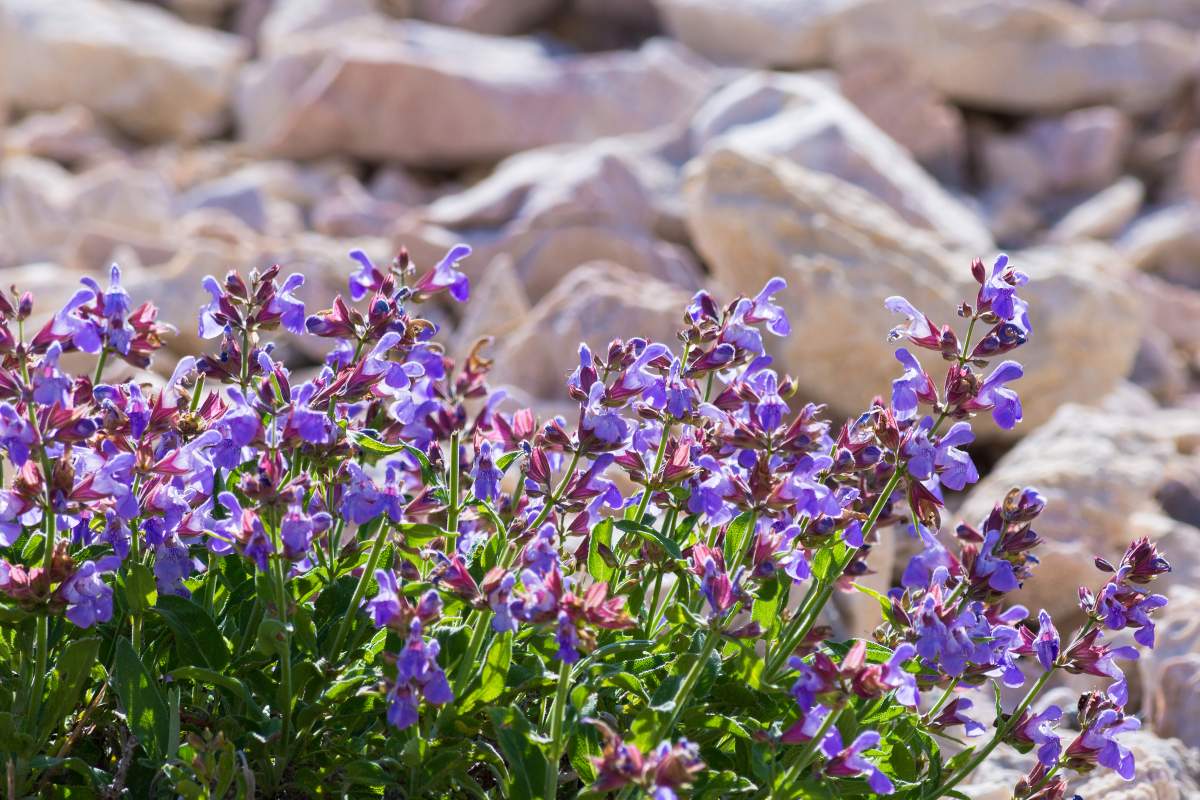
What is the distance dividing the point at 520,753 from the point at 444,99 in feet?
34.6

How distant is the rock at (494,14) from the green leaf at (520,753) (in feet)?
45.3

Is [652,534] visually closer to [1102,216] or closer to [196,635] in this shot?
[196,635]

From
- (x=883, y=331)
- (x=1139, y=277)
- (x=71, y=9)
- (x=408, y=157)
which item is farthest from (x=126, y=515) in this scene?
(x=71, y=9)

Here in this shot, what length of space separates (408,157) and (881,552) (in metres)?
8.94

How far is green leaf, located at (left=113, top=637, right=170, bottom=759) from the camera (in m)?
2.47

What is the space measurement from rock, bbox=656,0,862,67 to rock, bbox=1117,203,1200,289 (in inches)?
139

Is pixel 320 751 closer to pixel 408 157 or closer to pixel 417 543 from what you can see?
pixel 417 543

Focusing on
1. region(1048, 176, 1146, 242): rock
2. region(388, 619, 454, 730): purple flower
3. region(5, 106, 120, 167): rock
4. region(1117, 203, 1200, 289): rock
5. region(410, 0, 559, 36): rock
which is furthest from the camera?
region(410, 0, 559, 36): rock

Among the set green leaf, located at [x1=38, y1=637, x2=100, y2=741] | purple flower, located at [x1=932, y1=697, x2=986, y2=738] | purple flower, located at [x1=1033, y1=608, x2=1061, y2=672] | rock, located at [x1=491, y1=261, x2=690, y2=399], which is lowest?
rock, located at [x1=491, y1=261, x2=690, y2=399]

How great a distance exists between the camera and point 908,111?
475 inches

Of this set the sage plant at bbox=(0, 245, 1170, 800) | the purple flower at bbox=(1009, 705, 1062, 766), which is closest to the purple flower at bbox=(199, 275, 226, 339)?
the sage plant at bbox=(0, 245, 1170, 800)

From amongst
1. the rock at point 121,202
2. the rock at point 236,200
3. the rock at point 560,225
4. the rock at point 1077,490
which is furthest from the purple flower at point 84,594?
the rock at point 121,202

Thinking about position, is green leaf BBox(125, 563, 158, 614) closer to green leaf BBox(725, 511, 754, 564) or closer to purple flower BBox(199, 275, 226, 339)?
purple flower BBox(199, 275, 226, 339)

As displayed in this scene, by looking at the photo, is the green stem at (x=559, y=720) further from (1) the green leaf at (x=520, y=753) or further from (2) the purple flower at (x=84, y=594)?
A: (2) the purple flower at (x=84, y=594)
